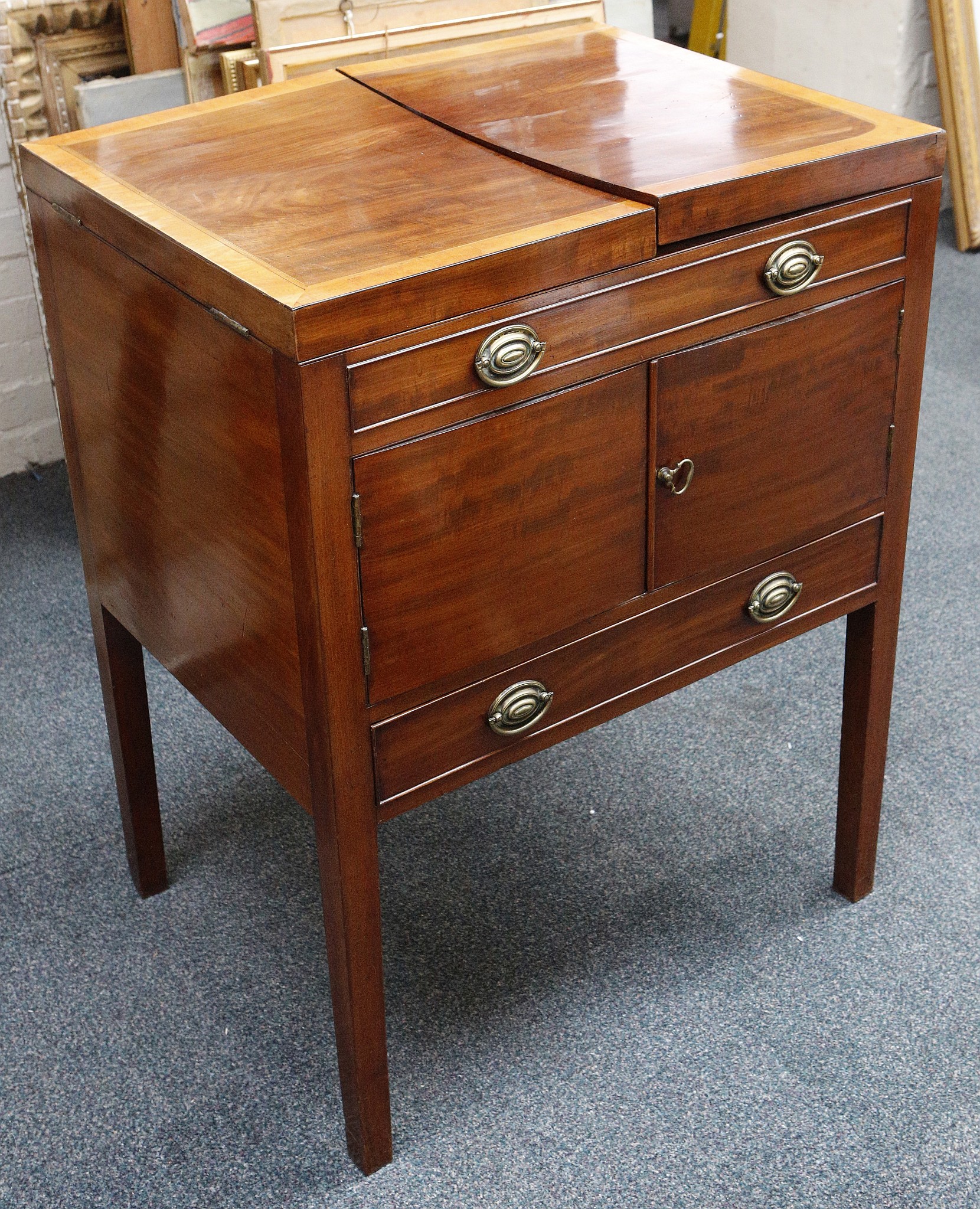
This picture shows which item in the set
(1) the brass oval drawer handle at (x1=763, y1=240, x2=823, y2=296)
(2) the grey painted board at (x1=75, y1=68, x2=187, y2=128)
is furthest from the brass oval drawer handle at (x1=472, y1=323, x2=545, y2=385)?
(2) the grey painted board at (x1=75, y1=68, x2=187, y2=128)

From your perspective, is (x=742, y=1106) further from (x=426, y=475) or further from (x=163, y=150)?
(x=163, y=150)

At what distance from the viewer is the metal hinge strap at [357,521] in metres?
1.10

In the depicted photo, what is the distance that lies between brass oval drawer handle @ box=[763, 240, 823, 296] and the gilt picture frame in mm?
2419

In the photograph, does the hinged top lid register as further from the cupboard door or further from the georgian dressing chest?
the cupboard door

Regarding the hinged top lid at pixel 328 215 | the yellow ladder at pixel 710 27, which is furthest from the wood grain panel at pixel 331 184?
the yellow ladder at pixel 710 27

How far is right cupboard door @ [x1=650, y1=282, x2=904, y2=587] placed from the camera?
4.26 feet

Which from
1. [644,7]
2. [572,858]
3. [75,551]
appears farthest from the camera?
[644,7]

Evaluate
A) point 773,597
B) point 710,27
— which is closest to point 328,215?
point 773,597

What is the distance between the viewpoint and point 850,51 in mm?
3574

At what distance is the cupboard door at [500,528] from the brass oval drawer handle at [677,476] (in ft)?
0.07

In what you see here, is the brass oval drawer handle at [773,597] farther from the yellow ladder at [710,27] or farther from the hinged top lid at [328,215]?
the yellow ladder at [710,27]

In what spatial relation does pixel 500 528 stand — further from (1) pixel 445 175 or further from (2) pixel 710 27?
(2) pixel 710 27

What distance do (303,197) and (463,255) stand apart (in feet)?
0.68

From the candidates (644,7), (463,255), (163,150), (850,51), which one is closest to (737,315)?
(463,255)
